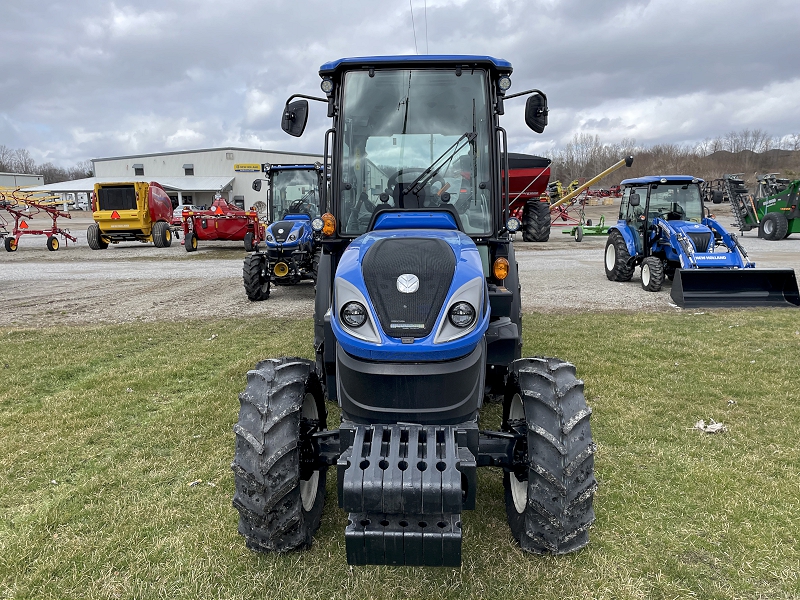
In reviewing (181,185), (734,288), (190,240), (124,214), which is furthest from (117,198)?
(181,185)

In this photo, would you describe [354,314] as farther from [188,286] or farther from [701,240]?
[188,286]

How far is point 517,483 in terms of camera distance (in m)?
3.15

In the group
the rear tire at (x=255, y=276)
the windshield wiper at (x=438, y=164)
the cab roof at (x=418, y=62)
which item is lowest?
the rear tire at (x=255, y=276)

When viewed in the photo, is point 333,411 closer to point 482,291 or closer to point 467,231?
point 467,231

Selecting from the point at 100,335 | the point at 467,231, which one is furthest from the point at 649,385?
the point at 100,335

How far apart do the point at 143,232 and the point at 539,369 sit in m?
21.4

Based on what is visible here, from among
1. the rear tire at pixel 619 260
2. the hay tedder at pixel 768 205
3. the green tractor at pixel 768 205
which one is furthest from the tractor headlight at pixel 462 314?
the green tractor at pixel 768 205

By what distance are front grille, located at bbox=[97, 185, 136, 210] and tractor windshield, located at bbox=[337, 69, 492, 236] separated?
776 inches

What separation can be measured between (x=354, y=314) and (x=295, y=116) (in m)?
2.03

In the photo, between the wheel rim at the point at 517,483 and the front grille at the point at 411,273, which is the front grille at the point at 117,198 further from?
the wheel rim at the point at 517,483

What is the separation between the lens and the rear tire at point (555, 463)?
264 cm

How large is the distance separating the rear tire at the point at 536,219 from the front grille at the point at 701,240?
1025 cm

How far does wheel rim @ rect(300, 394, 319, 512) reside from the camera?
307 centimetres

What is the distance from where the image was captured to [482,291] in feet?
9.21
